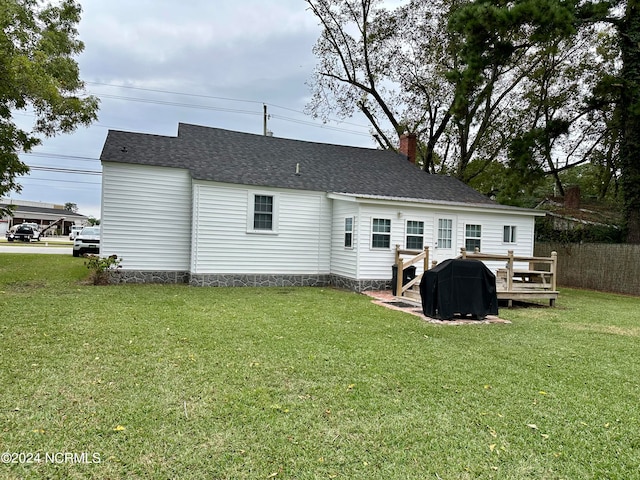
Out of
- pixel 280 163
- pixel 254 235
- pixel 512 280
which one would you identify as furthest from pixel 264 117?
pixel 512 280

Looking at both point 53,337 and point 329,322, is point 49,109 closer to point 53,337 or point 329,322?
point 53,337

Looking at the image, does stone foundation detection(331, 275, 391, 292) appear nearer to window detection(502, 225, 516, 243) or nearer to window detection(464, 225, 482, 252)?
window detection(464, 225, 482, 252)

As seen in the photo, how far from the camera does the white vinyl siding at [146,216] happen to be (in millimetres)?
11586

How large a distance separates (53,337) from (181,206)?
7.31m

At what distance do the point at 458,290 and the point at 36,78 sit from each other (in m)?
11.8

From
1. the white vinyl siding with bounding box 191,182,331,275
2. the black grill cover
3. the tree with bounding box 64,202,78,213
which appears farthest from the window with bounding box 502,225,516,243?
the tree with bounding box 64,202,78,213

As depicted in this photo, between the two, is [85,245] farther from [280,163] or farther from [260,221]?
[260,221]

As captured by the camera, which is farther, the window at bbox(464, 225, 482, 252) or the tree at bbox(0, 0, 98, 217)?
the window at bbox(464, 225, 482, 252)

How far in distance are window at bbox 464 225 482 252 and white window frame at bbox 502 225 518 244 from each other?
1.13 metres

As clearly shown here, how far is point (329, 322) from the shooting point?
716 cm

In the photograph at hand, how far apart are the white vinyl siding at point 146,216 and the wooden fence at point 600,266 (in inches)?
595

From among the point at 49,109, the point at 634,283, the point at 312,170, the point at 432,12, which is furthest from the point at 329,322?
the point at 432,12

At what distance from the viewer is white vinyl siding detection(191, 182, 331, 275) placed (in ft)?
38.9

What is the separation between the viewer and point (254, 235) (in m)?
12.4
